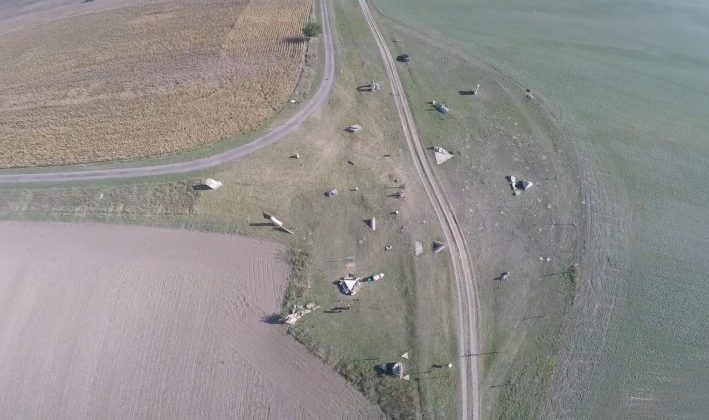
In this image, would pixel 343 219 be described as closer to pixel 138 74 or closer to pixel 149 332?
pixel 149 332

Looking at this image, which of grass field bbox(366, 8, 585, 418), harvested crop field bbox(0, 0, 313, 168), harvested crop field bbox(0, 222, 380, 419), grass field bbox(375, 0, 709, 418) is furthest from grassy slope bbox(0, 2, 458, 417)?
harvested crop field bbox(0, 0, 313, 168)

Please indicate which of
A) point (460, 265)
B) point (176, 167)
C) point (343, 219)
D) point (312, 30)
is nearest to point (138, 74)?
point (176, 167)

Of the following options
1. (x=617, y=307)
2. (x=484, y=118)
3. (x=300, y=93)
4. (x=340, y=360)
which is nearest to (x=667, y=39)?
(x=484, y=118)

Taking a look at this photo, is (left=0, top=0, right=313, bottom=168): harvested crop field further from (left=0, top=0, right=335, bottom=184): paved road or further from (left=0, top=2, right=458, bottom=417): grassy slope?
(left=0, top=2, right=458, bottom=417): grassy slope

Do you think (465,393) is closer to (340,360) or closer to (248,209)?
(340,360)

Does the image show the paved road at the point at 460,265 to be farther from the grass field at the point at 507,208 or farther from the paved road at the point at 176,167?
the paved road at the point at 176,167

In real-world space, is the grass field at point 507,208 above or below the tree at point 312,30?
below

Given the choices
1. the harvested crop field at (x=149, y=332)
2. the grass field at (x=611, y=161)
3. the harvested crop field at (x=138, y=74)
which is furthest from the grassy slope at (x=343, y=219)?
the harvested crop field at (x=138, y=74)
